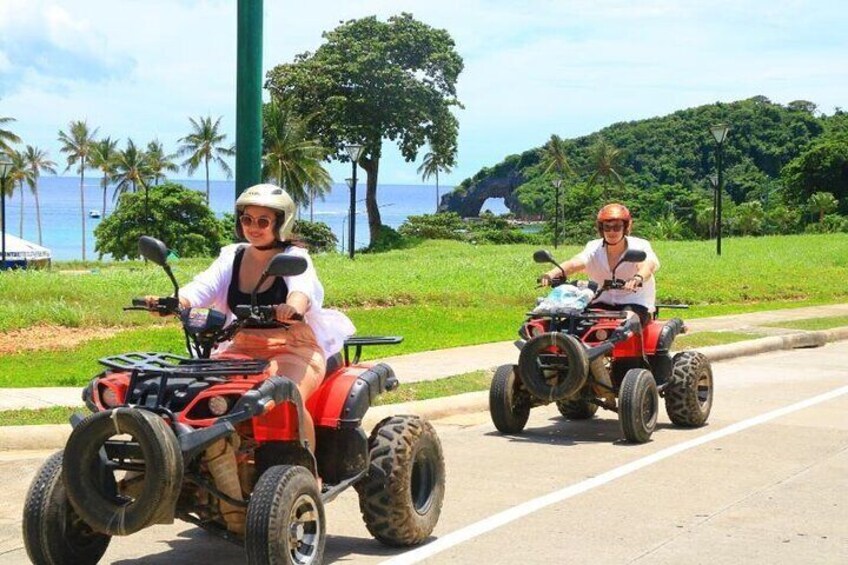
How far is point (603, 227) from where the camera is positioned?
10477 mm

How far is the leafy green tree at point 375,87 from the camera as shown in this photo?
68375 millimetres

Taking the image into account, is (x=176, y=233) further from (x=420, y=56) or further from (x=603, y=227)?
(x=603, y=227)

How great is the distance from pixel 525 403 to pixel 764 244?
40721 millimetres

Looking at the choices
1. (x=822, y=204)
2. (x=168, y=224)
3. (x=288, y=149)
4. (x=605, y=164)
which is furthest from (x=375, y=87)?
(x=605, y=164)

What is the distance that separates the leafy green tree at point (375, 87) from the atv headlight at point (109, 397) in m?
62.2

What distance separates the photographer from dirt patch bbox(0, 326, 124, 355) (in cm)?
1515

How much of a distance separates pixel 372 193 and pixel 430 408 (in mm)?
60274

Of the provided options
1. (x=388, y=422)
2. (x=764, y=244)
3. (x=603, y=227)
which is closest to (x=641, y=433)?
(x=603, y=227)

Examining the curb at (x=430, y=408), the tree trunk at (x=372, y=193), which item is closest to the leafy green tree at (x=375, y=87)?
the tree trunk at (x=372, y=193)

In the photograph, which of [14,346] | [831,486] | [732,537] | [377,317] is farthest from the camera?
[377,317]

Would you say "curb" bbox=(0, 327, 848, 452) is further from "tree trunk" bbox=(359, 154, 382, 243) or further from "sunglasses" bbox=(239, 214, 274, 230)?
"tree trunk" bbox=(359, 154, 382, 243)

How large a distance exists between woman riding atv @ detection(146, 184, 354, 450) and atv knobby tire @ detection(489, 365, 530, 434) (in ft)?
13.0

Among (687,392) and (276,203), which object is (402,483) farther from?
(687,392)

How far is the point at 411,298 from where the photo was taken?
22750 mm
